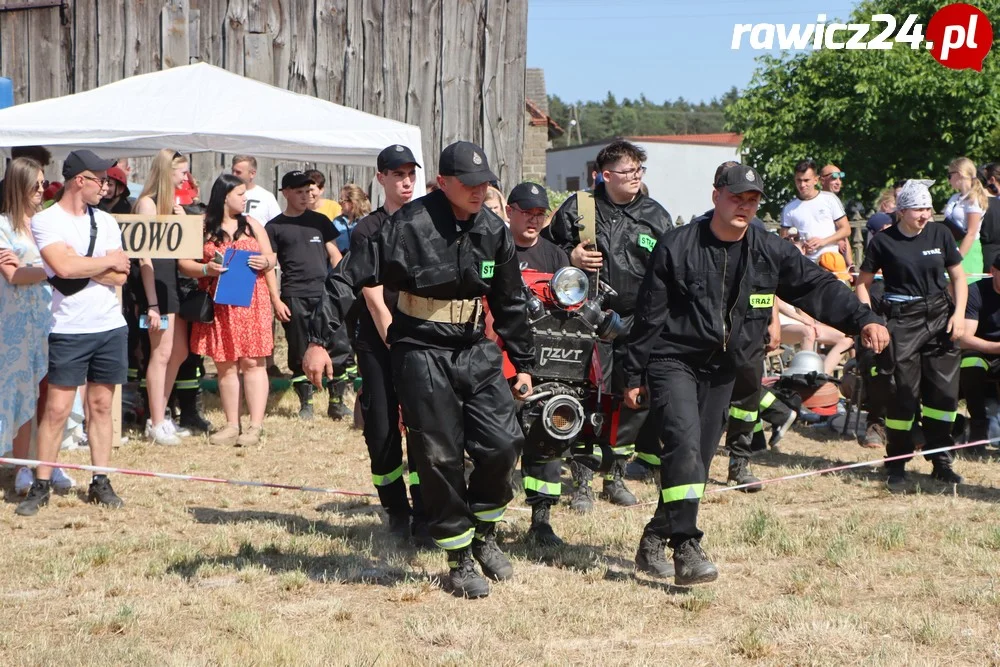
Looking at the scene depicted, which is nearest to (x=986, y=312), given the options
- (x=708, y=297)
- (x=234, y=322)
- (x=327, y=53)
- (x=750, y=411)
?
(x=750, y=411)

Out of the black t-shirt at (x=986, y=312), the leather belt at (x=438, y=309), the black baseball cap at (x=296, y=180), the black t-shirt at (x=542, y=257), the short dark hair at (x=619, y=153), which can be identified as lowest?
the black t-shirt at (x=986, y=312)

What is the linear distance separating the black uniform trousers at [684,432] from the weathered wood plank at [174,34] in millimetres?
9513

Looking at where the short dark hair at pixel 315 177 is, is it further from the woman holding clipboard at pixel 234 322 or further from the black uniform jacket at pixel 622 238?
the black uniform jacket at pixel 622 238

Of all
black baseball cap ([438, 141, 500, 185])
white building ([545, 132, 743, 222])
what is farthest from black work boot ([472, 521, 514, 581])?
white building ([545, 132, 743, 222])

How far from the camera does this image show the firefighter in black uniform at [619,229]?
7.57 meters

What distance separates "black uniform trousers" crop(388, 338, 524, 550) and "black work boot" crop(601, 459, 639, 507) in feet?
7.25

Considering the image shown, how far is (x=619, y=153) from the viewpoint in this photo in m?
7.57

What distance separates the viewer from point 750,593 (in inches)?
230

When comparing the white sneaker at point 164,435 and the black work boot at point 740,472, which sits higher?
the black work boot at point 740,472

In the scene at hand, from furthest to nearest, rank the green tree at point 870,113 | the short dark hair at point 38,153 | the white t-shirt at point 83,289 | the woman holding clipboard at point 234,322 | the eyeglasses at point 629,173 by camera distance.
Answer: the green tree at point 870,113
the woman holding clipboard at point 234,322
the short dark hair at point 38,153
the eyeglasses at point 629,173
the white t-shirt at point 83,289

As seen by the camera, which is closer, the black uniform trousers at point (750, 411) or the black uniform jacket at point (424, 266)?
the black uniform jacket at point (424, 266)

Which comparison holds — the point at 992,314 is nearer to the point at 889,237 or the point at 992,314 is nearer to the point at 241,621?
the point at 889,237

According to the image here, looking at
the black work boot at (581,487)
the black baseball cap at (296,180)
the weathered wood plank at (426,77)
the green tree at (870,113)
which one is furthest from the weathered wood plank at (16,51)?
the green tree at (870,113)

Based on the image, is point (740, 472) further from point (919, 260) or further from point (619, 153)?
point (619, 153)
